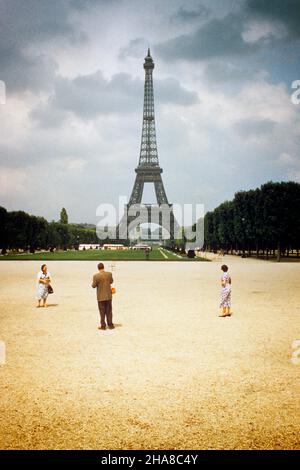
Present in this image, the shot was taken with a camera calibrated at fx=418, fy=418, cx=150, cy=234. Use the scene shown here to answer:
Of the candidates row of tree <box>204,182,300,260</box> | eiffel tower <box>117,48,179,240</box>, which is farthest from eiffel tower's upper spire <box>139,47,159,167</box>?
row of tree <box>204,182,300,260</box>

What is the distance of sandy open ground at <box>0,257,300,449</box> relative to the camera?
5.02 meters

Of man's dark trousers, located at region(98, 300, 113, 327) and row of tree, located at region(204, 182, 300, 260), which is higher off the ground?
row of tree, located at region(204, 182, 300, 260)

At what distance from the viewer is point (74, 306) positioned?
14680mm

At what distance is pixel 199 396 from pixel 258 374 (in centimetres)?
158

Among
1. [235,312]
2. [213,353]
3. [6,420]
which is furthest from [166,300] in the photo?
[6,420]

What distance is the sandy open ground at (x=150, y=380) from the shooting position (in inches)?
198

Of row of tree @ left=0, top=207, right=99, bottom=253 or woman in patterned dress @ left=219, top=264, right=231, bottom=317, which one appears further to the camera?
row of tree @ left=0, top=207, right=99, bottom=253

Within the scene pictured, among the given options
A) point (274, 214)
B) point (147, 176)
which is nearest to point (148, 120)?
point (147, 176)

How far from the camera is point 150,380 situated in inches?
272

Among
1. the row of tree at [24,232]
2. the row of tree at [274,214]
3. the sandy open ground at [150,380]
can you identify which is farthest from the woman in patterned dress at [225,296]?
the row of tree at [24,232]

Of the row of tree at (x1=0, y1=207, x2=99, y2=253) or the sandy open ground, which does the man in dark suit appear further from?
the row of tree at (x1=0, y1=207, x2=99, y2=253)

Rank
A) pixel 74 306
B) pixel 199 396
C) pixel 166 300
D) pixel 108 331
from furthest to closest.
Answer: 1. pixel 166 300
2. pixel 74 306
3. pixel 108 331
4. pixel 199 396

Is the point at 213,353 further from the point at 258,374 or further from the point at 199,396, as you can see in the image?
the point at 199,396

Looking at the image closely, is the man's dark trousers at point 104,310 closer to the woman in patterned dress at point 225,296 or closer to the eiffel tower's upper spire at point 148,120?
the woman in patterned dress at point 225,296
